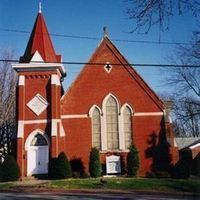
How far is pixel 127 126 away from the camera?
1502 inches

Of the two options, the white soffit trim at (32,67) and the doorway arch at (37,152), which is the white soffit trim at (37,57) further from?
the doorway arch at (37,152)

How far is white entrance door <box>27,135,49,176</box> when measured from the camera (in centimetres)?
3634

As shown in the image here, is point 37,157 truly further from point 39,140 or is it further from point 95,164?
point 95,164

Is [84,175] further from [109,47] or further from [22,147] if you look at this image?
[109,47]

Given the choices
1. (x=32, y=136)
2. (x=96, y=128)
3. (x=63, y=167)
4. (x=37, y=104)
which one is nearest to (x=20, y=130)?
(x=32, y=136)

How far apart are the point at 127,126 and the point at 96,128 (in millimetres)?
2585

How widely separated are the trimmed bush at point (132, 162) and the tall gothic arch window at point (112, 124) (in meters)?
1.65

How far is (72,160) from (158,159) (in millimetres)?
6935

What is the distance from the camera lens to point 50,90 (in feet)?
123

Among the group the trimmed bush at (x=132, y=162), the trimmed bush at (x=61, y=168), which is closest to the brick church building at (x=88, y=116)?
the trimmed bush at (x=132, y=162)

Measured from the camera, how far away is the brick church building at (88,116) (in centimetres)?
3672

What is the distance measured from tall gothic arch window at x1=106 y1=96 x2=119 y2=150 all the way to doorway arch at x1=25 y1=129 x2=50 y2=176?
5125 millimetres

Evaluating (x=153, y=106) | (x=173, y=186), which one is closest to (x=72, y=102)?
(x=153, y=106)

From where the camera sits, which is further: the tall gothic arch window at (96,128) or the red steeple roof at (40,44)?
the red steeple roof at (40,44)
